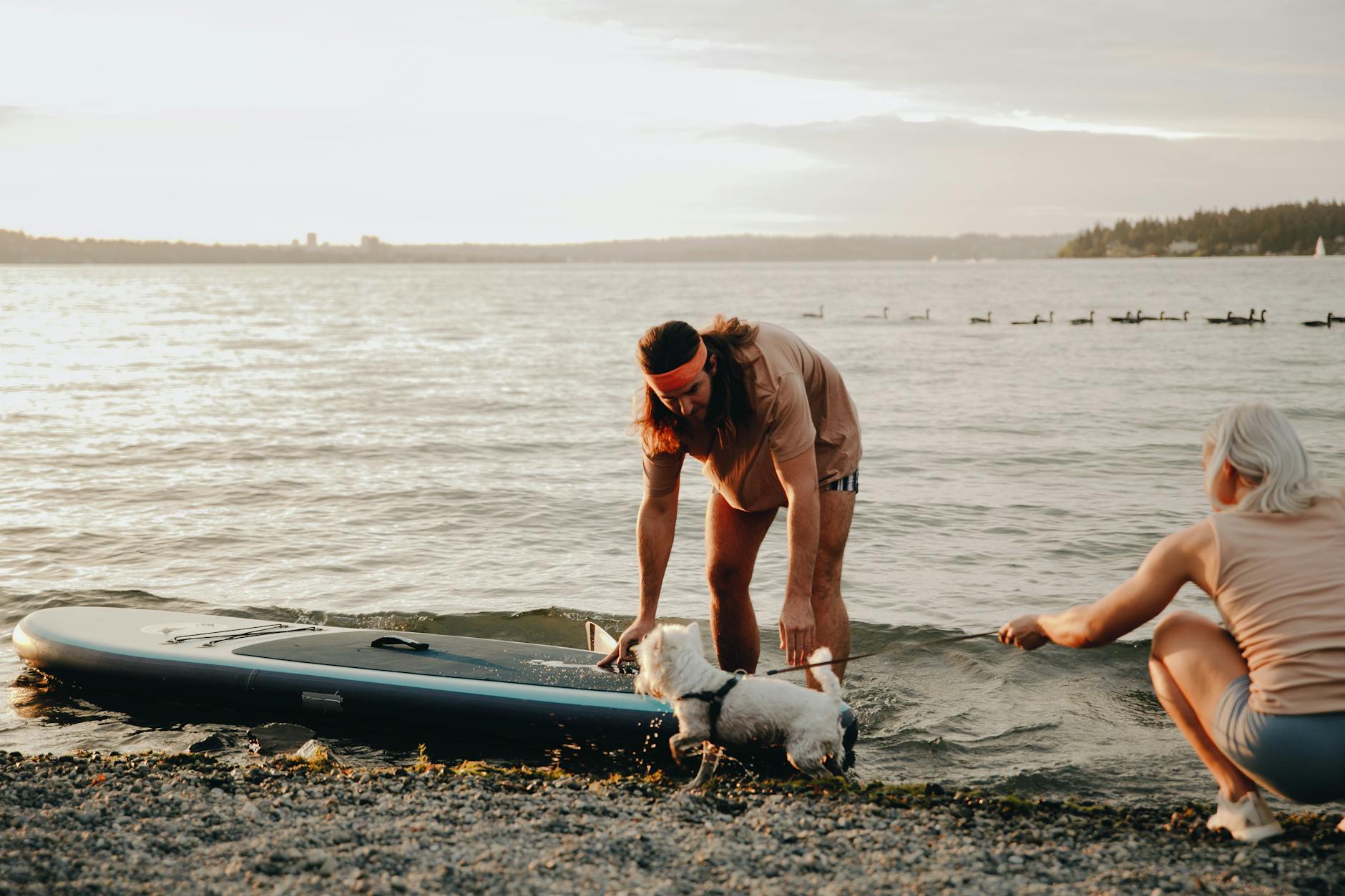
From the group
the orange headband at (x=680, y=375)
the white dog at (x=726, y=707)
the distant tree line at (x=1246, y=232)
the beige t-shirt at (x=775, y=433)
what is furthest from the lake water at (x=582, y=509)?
the distant tree line at (x=1246, y=232)

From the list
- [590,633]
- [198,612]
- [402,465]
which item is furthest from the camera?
[402,465]

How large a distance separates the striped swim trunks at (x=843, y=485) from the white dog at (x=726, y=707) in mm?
1123

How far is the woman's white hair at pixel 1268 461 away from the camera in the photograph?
339 centimetres

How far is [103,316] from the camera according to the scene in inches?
2293

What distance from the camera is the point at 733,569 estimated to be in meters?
5.84

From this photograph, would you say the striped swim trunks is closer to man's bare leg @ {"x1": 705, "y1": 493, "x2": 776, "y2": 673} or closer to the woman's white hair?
man's bare leg @ {"x1": 705, "y1": 493, "x2": 776, "y2": 673}

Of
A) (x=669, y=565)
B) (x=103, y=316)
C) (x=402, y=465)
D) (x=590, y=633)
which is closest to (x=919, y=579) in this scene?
(x=669, y=565)

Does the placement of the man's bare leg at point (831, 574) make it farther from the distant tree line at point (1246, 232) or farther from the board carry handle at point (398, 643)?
the distant tree line at point (1246, 232)

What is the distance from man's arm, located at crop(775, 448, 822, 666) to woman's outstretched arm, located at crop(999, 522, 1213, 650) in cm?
94

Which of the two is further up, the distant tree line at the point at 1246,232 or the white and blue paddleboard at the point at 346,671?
the distant tree line at the point at 1246,232

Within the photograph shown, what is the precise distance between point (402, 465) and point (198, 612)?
692 cm

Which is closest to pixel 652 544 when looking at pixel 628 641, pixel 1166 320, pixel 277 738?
pixel 628 641

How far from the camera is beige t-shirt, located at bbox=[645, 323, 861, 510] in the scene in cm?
491

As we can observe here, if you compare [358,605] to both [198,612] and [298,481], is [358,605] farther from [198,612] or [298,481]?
[298,481]
